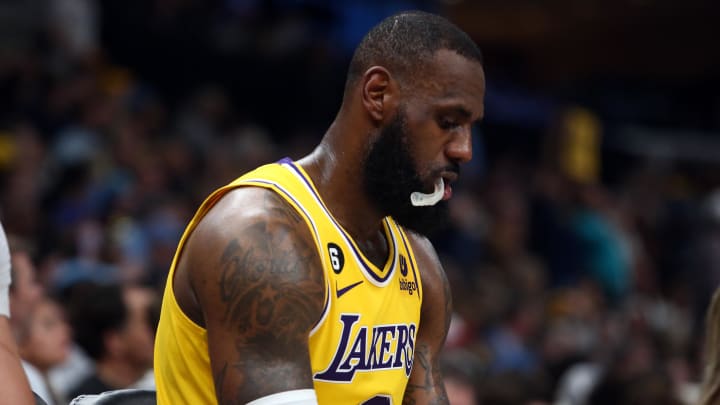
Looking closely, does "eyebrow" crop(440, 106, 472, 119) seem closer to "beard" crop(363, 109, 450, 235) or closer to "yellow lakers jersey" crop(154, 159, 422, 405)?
"beard" crop(363, 109, 450, 235)

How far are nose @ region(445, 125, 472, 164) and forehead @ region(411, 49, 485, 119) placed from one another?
6cm

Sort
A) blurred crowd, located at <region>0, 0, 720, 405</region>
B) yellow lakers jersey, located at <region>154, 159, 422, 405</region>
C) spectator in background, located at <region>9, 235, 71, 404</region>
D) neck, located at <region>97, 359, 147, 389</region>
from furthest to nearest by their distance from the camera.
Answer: blurred crowd, located at <region>0, 0, 720, 405</region> → neck, located at <region>97, 359, 147, 389</region> → spectator in background, located at <region>9, 235, 71, 404</region> → yellow lakers jersey, located at <region>154, 159, 422, 405</region>

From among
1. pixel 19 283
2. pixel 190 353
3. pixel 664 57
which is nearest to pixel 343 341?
pixel 190 353

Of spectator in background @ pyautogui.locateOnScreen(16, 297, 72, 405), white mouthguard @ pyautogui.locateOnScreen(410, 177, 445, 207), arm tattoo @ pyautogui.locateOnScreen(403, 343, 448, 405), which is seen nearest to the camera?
white mouthguard @ pyautogui.locateOnScreen(410, 177, 445, 207)

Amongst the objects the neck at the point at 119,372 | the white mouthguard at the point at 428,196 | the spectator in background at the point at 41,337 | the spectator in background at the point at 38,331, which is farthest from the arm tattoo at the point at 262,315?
Answer: the neck at the point at 119,372

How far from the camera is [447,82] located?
269 centimetres

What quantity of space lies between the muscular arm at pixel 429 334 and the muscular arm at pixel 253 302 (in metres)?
0.67

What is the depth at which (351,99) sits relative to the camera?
9.27ft

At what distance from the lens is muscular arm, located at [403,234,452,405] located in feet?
10.2

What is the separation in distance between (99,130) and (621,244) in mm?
5513

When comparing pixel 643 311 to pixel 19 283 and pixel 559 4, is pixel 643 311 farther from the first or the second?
pixel 19 283

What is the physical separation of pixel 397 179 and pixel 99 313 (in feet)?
9.55

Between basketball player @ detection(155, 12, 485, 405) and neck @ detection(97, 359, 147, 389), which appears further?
neck @ detection(97, 359, 147, 389)

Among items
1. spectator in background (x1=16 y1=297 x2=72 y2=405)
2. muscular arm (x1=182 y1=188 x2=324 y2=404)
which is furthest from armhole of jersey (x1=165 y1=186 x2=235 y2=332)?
spectator in background (x1=16 y1=297 x2=72 y2=405)
